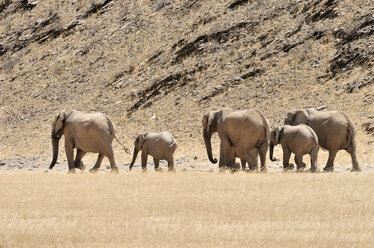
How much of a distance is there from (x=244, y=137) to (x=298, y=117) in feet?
11.5

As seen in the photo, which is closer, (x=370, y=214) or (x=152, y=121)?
(x=370, y=214)

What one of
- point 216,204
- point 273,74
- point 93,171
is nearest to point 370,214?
point 216,204

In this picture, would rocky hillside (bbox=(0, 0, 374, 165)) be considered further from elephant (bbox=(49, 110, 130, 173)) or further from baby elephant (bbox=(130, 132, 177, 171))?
elephant (bbox=(49, 110, 130, 173))

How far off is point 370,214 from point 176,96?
104ft

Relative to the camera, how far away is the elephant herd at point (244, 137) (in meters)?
25.2

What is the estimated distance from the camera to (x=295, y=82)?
1628 inches

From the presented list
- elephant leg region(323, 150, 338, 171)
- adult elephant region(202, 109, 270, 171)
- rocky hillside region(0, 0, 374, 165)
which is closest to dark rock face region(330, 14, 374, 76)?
rocky hillside region(0, 0, 374, 165)

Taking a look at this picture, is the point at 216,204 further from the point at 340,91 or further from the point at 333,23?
the point at 333,23

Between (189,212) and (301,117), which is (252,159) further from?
(189,212)

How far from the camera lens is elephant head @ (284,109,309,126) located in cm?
2756

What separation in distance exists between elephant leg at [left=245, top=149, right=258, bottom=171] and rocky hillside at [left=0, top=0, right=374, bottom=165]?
9719 millimetres

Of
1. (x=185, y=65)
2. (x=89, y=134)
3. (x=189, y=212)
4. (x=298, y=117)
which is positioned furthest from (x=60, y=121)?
(x=185, y=65)

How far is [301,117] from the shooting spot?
27.7m

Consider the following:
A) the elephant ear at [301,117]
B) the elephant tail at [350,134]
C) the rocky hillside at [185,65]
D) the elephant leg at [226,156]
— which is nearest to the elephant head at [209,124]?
the elephant leg at [226,156]
